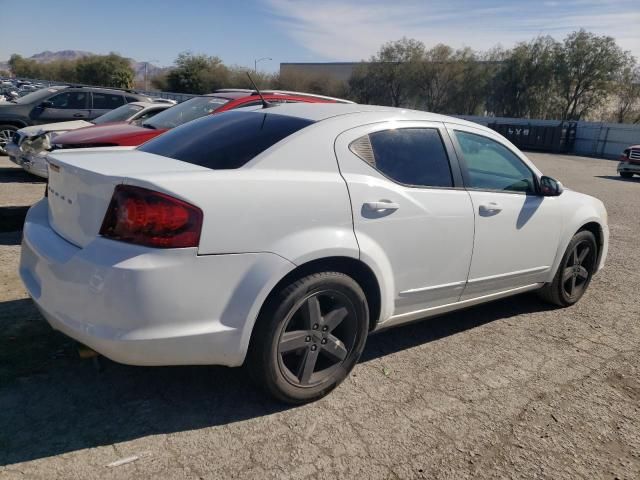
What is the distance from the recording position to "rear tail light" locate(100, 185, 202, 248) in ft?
7.80

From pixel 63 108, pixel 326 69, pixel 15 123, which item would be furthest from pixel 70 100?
pixel 326 69

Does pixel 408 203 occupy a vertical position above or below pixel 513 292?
above

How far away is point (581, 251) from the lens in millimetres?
4809

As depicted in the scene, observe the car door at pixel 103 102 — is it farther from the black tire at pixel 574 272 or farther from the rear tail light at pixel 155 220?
the rear tail light at pixel 155 220

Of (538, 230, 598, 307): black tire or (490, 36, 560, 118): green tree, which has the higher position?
(490, 36, 560, 118): green tree

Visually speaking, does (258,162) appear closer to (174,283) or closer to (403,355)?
(174,283)

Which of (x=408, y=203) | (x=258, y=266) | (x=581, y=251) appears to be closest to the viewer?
(x=258, y=266)

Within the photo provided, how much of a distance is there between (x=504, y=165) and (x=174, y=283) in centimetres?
283

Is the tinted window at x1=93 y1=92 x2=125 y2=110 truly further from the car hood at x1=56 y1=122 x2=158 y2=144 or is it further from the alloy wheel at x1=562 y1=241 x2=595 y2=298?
the alloy wheel at x1=562 y1=241 x2=595 y2=298

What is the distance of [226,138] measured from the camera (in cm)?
320

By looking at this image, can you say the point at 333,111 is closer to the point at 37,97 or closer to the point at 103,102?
the point at 103,102

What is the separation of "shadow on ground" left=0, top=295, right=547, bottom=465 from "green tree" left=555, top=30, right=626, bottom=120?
49423mm

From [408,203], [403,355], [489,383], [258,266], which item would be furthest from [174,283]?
[489,383]

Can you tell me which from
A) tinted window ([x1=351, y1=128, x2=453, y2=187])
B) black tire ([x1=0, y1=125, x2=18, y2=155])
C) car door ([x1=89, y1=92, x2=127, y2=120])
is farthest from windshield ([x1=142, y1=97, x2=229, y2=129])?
black tire ([x1=0, y1=125, x2=18, y2=155])
